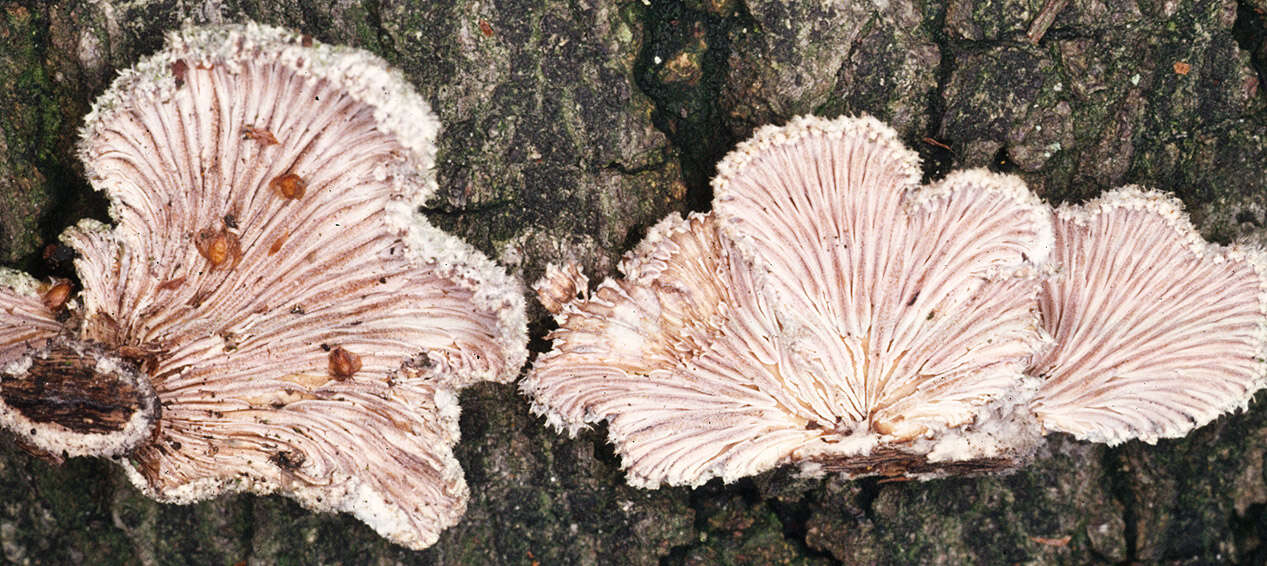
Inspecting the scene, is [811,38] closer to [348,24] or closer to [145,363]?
[348,24]

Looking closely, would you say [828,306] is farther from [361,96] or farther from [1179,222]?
[361,96]

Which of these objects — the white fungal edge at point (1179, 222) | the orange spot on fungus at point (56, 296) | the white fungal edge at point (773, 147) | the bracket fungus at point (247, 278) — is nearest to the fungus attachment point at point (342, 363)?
the bracket fungus at point (247, 278)

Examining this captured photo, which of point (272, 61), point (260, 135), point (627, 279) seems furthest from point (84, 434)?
point (627, 279)

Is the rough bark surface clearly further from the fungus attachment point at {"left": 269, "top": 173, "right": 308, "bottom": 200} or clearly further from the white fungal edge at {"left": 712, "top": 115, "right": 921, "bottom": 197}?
the fungus attachment point at {"left": 269, "top": 173, "right": 308, "bottom": 200}

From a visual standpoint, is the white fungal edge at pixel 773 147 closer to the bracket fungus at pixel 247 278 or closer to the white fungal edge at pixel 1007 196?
the white fungal edge at pixel 1007 196

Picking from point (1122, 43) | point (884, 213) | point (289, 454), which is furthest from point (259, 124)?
point (1122, 43)

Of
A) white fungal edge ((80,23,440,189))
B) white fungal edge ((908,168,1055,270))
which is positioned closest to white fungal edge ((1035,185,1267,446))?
→ white fungal edge ((908,168,1055,270))

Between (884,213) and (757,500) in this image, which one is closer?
(884,213)
